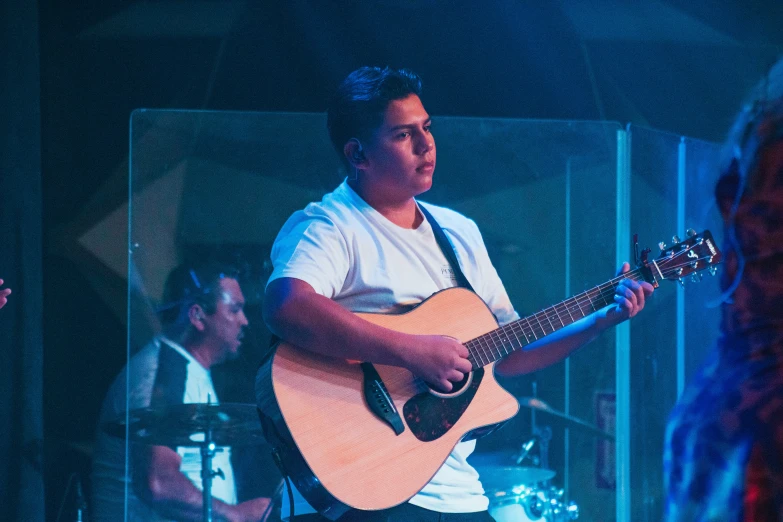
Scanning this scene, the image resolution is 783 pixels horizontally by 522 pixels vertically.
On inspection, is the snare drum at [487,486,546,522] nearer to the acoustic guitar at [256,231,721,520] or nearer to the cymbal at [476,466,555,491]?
the cymbal at [476,466,555,491]

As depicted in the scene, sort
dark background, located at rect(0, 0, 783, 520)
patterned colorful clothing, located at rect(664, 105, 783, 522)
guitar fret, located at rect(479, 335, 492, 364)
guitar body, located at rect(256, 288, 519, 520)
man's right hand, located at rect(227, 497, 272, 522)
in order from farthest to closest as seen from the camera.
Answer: dark background, located at rect(0, 0, 783, 520) < man's right hand, located at rect(227, 497, 272, 522) < guitar fret, located at rect(479, 335, 492, 364) < guitar body, located at rect(256, 288, 519, 520) < patterned colorful clothing, located at rect(664, 105, 783, 522)

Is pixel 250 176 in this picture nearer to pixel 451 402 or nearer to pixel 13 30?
pixel 13 30

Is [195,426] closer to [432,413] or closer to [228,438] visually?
[228,438]

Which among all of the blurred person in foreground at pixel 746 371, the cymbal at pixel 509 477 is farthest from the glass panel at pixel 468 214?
the blurred person in foreground at pixel 746 371

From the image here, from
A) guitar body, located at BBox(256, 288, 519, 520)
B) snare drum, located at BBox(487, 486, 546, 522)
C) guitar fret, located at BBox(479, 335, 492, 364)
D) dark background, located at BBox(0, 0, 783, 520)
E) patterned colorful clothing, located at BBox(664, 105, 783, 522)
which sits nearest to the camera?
patterned colorful clothing, located at BBox(664, 105, 783, 522)

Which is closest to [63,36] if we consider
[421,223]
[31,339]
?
[31,339]

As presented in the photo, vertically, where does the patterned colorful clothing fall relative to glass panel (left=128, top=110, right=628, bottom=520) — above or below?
below

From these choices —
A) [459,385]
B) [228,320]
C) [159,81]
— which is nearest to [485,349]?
[459,385]

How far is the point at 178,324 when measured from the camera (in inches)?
147

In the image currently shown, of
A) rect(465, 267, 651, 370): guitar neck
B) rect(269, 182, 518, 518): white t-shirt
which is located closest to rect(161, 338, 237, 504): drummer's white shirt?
rect(269, 182, 518, 518): white t-shirt

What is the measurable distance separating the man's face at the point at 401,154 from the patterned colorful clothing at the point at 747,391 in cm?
133

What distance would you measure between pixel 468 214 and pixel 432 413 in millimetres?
1964

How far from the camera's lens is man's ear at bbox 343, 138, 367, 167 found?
2582mm

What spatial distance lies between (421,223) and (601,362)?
6.02ft
